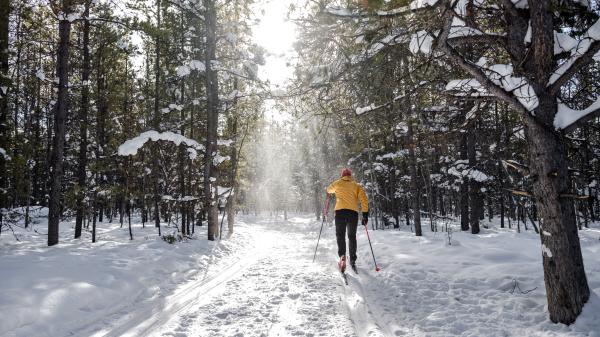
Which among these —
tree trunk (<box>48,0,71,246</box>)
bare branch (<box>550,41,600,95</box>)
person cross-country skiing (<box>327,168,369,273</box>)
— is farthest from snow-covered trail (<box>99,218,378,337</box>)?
tree trunk (<box>48,0,71,246</box>)

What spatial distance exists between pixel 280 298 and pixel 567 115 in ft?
16.8

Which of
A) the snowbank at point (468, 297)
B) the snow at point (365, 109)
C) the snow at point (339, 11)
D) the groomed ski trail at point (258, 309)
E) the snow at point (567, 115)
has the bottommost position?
the groomed ski trail at point (258, 309)

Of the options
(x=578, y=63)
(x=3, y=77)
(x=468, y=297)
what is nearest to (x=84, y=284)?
(x=468, y=297)

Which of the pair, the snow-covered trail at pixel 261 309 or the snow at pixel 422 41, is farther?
the snow-covered trail at pixel 261 309

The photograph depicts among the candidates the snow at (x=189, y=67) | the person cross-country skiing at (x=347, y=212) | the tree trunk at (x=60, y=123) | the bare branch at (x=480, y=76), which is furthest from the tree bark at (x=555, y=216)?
the tree trunk at (x=60, y=123)

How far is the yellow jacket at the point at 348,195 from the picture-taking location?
904 centimetres

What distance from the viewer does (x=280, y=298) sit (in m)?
6.35

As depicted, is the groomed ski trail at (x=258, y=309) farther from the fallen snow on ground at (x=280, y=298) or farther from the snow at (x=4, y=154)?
the snow at (x=4, y=154)

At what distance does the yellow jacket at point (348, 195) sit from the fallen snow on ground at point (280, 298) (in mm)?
1619

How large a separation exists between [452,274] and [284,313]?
3.73 metres

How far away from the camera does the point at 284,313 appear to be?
551cm

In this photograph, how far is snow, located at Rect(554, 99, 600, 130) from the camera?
4155 millimetres

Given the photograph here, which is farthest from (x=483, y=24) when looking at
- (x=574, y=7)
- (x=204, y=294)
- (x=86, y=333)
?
(x=86, y=333)

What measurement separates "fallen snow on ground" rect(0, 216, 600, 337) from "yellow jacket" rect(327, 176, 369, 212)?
162cm
